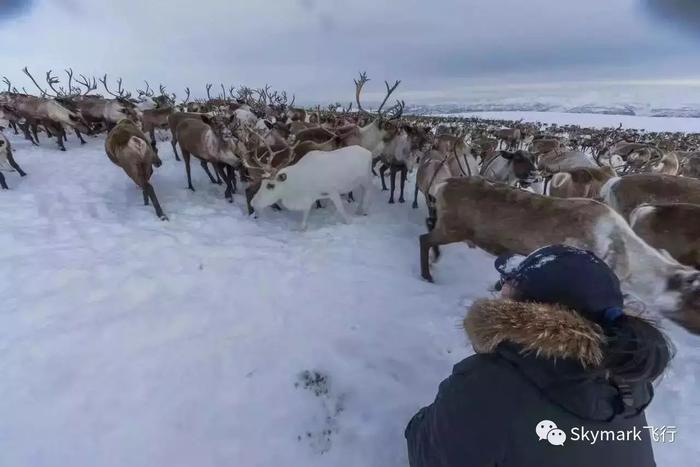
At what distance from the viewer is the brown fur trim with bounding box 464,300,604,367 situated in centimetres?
112

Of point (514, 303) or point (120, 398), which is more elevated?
point (514, 303)

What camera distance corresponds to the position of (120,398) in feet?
8.61

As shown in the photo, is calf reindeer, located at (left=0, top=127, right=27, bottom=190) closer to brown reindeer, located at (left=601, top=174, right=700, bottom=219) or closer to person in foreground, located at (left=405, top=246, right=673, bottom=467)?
person in foreground, located at (left=405, top=246, right=673, bottom=467)

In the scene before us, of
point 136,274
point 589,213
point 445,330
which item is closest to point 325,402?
point 445,330

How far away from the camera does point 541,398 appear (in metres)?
1.18

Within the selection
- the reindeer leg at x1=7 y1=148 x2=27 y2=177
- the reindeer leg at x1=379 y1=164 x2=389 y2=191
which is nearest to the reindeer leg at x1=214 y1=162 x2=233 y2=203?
the reindeer leg at x1=379 y1=164 x2=389 y2=191

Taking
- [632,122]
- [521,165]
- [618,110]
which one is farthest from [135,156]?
[618,110]

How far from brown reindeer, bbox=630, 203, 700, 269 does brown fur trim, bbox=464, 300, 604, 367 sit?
3.59m

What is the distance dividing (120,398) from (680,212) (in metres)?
5.29

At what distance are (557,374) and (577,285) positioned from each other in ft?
0.97

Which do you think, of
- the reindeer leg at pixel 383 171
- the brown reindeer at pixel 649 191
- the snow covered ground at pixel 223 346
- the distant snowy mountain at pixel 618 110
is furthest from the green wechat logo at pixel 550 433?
the distant snowy mountain at pixel 618 110

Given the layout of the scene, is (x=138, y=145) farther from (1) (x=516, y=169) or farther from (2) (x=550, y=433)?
(2) (x=550, y=433)

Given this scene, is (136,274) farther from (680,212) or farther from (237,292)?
(680,212)

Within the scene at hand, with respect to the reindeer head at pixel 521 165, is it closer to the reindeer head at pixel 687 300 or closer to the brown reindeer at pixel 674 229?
the brown reindeer at pixel 674 229
